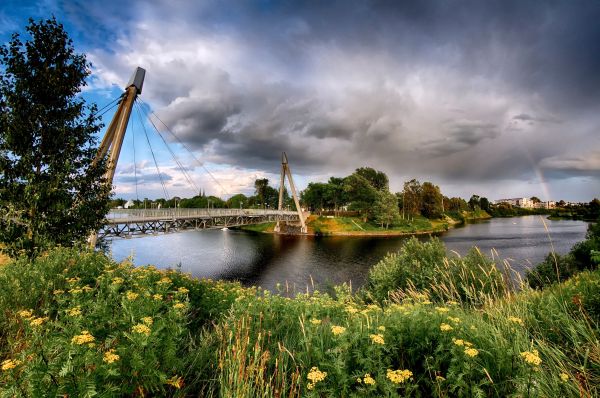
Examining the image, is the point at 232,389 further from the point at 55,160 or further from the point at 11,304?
the point at 55,160

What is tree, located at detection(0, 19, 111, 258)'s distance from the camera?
8383 millimetres

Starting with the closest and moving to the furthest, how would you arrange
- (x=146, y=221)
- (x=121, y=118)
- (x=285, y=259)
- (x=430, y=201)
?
1. (x=121, y=118)
2. (x=146, y=221)
3. (x=285, y=259)
4. (x=430, y=201)

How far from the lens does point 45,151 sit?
9133 millimetres

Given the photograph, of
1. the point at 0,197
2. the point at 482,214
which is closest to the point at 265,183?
the point at 482,214

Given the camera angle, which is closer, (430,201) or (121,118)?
(121,118)

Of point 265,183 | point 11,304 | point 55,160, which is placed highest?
point 265,183

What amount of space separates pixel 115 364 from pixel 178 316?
66 centimetres

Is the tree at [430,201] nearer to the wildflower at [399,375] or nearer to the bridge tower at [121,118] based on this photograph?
the bridge tower at [121,118]

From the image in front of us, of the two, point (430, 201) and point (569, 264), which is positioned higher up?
point (430, 201)

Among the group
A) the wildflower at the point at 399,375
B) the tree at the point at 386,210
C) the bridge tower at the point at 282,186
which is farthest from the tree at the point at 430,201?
the wildflower at the point at 399,375

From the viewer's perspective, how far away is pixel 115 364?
210 cm

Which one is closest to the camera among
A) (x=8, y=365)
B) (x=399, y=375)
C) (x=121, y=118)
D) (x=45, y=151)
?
(x=8, y=365)

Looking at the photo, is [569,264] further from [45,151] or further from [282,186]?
[282,186]

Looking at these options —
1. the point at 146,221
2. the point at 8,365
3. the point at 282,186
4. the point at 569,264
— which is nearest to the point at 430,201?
the point at 282,186
